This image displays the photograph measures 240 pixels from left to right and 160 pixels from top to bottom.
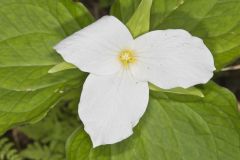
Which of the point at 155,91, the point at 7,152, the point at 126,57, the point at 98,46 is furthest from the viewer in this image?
the point at 7,152

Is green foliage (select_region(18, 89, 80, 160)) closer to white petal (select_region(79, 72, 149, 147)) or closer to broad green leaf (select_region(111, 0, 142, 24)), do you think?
broad green leaf (select_region(111, 0, 142, 24))

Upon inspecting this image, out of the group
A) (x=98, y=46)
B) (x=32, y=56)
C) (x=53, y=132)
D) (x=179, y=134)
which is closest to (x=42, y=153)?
(x=53, y=132)

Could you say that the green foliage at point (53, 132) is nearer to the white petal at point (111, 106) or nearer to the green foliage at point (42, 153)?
the green foliage at point (42, 153)

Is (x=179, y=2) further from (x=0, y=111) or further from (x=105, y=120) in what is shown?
(x=0, y=111)

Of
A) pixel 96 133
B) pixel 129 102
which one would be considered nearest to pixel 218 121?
pixel 129 102

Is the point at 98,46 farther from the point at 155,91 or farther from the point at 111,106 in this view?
the point at 155,91

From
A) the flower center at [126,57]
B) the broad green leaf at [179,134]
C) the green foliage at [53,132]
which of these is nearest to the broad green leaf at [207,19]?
the broad green leaf at [179,134]

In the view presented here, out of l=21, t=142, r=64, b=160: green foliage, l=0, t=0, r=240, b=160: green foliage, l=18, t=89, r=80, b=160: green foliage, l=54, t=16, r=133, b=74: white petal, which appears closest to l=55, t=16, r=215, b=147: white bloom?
l=54, t=16, r=133, b=74: white petal
